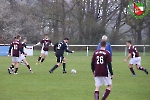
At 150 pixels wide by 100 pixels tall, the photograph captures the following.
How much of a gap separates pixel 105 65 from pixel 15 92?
389cm

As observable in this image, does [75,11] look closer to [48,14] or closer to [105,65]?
[48,14]

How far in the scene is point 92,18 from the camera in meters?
52.4

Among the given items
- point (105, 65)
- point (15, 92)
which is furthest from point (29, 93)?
point (105, 65)

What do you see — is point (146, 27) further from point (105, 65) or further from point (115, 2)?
point (105, 65)

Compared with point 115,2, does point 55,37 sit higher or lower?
lower

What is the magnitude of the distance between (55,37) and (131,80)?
36.6 meters

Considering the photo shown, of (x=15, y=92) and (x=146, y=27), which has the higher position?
(x=146, y=27)

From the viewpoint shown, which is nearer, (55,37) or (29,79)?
(29,79)

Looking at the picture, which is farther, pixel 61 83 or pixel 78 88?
pixel 61 83

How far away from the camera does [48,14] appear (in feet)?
172

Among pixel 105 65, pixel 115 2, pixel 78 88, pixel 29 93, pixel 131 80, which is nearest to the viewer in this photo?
pixel 105 65

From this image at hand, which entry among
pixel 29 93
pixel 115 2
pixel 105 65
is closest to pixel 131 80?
pixel 29 93

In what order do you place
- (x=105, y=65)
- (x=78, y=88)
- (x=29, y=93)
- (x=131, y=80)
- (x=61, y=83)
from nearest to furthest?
(x=105, y=65), (x=29, y=93), (x=78, y=88), (x=61, y=83), (x=131, y=80)

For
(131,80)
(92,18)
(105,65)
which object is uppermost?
(92,18)
